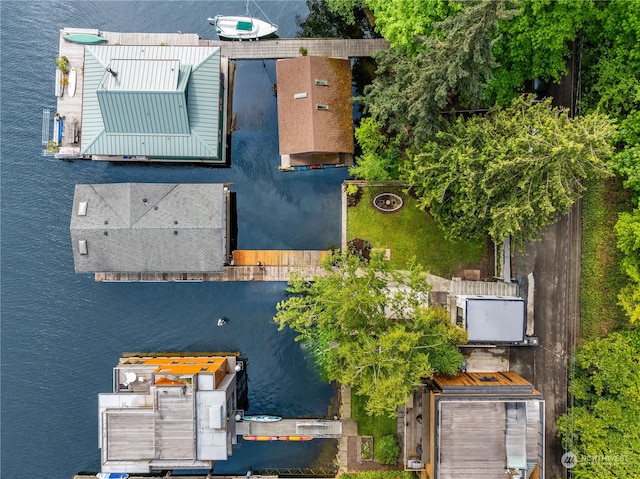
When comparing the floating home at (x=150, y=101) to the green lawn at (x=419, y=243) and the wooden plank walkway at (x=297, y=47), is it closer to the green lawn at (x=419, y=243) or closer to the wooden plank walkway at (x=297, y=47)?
the wooden plank walkway at (x=297, y=47)

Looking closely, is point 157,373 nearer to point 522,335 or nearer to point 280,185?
point 280,185

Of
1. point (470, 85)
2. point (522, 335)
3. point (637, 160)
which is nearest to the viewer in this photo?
point (470, 85)

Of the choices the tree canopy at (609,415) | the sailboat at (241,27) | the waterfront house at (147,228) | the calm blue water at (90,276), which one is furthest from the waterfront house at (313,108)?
the tree canopy at (609,415)

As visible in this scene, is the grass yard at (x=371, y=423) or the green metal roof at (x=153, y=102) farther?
the grass yard at (x=371, y=423)

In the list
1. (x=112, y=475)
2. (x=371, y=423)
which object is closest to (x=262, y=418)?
(x=371, y=423)

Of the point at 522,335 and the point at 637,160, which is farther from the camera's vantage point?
the point at 522,335

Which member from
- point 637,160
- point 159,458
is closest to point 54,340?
→ point 159,458

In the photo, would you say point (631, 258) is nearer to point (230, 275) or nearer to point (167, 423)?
point (230, 275)
